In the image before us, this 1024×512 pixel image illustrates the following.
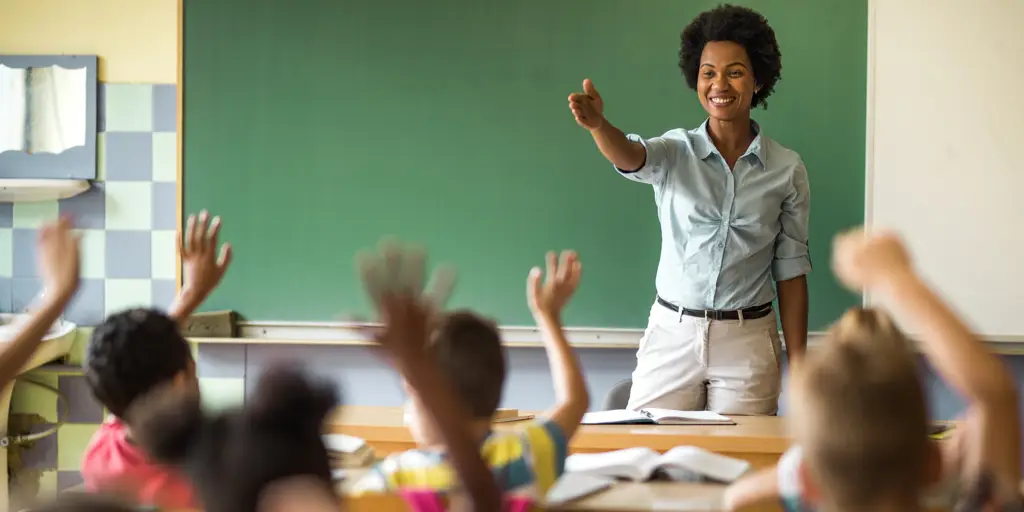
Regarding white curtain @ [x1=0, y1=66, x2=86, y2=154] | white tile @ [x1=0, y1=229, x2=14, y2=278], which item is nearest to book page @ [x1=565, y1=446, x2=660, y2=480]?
white curtain @ [x1=0, y1=66, x2=86, y2=154]

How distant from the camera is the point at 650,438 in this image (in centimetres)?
210

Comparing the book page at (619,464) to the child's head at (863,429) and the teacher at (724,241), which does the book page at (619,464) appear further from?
the teacher at (724,241)

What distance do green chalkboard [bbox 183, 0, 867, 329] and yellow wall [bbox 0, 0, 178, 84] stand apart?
11 centimetres

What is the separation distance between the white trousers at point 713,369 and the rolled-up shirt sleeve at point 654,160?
42 cm

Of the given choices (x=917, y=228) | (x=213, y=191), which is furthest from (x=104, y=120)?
(x=917, y=228)

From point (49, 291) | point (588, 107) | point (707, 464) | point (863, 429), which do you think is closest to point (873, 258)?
point (863, 429)

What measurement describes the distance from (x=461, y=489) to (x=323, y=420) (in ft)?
0.62

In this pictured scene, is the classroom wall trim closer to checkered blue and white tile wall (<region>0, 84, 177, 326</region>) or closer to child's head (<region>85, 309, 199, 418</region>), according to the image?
checkered blue and white tile wall (<region>0, 84, 177, 326</region>)

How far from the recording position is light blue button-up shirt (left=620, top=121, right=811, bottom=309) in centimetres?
274

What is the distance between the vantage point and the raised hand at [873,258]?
1.11m

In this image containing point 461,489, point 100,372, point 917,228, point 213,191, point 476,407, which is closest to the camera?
point 461,489

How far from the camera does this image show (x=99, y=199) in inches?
142

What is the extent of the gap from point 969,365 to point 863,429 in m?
0.21

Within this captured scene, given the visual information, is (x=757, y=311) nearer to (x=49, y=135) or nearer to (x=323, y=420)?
(x=323, y=420)
